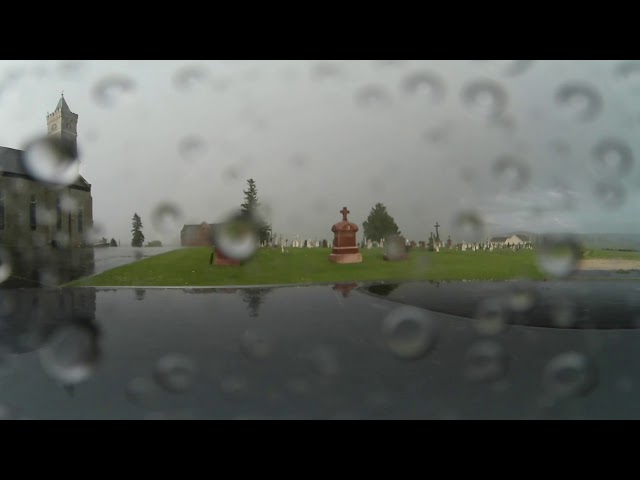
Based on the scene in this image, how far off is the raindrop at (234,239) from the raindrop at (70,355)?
24.0 ft

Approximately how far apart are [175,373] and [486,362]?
4764mm

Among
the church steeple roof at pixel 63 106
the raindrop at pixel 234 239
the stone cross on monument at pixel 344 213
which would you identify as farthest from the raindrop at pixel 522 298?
the church steeple roof at pixel 63 106

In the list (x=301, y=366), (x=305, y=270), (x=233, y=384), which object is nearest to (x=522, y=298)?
(x=305, y=270)

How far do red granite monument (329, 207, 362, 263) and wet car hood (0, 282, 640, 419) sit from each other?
790 centimetres

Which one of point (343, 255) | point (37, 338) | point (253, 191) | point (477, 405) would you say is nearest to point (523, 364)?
point (477, 405)

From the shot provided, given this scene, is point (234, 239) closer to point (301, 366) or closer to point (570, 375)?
point (301, 366)

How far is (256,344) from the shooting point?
18.2 feet

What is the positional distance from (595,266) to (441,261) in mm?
9547

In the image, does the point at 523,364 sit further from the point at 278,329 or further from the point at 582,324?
the point at 278,329

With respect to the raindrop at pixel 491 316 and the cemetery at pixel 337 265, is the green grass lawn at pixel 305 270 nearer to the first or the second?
the cemetery at pixel 337 265

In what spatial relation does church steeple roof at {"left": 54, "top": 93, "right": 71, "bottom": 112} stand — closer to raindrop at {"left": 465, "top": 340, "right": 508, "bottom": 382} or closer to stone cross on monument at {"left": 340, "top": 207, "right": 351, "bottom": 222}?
stone cross on monument at {"left": 340, "top": 207, "right": 351, "bottom": 222}

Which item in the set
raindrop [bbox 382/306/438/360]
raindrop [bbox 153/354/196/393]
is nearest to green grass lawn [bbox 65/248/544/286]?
raindrop [bbox 382/306/438/360]

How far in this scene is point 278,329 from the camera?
645 cm

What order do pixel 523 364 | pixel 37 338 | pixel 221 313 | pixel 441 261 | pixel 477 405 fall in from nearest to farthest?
pixel 477 405 → pixel 523 364 → pixel 37 338 → pixel 221 313 → pixel 441 261
